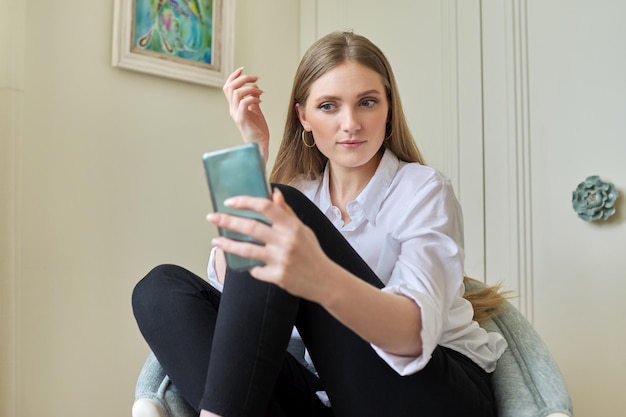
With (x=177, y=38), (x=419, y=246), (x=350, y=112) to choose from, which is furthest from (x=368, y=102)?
(x=177, y=38)

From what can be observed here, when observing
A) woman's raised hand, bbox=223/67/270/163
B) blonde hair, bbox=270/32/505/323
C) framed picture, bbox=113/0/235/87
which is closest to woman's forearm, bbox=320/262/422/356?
blonde hair, bbox=270/32/505/323

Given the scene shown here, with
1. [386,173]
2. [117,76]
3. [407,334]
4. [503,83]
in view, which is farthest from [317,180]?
[117,76]

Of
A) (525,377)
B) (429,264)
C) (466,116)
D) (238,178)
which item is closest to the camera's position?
(238,178)

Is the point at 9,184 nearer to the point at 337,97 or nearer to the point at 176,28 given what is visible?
the point at 176,28

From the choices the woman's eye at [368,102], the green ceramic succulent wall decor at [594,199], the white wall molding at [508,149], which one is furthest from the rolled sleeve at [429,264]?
the white wall molding at [508,149]

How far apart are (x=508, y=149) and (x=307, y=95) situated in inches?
31.6

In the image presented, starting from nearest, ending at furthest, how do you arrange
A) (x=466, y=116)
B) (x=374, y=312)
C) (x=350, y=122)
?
(x=374, y=312), (x=350, y=122), (x=466, y=116)

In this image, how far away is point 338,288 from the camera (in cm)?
72

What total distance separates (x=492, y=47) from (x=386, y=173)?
880 millimetres

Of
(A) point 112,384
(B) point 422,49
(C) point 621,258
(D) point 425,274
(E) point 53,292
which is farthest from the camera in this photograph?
(B) point 422,49

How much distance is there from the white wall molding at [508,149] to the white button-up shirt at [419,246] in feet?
2.29

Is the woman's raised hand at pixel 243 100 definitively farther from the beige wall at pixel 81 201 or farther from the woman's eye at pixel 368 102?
the beige wall at pixel 81 201

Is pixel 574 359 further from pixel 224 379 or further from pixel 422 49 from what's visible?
pixel 224 379

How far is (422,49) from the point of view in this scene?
2137mm
